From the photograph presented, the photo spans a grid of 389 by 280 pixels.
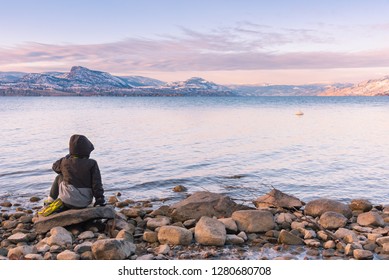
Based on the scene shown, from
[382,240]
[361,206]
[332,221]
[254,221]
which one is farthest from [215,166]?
[382,240]

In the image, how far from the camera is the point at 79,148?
10.3m

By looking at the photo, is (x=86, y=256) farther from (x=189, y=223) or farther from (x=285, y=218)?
(x=285, y=218)

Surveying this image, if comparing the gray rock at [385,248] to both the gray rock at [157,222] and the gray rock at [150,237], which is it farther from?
the gray rock at [157,222]

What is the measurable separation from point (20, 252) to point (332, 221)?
7646 millimetres

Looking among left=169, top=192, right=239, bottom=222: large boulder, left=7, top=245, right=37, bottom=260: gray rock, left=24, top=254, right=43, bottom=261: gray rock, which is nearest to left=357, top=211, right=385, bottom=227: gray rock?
left=169, top=192, right=239, bottom=222: large boulder

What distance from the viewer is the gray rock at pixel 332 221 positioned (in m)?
11.1

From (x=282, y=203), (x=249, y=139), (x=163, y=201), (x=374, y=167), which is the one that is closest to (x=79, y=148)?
(x=163, y=201)

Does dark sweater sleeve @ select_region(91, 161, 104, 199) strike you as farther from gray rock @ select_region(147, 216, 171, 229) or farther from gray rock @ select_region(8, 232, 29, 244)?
gray rock @ select_region(8, 232, 29, 244)

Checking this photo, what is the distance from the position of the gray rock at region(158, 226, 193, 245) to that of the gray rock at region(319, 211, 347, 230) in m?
3.79

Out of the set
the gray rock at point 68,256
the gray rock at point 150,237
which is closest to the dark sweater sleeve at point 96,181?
the gray rock at point 150,237

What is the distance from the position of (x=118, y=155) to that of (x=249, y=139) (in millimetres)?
13240

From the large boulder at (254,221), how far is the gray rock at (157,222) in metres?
1.78

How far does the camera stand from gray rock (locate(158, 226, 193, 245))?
31.5ft

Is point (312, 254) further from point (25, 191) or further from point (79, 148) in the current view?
point (25, 191)
